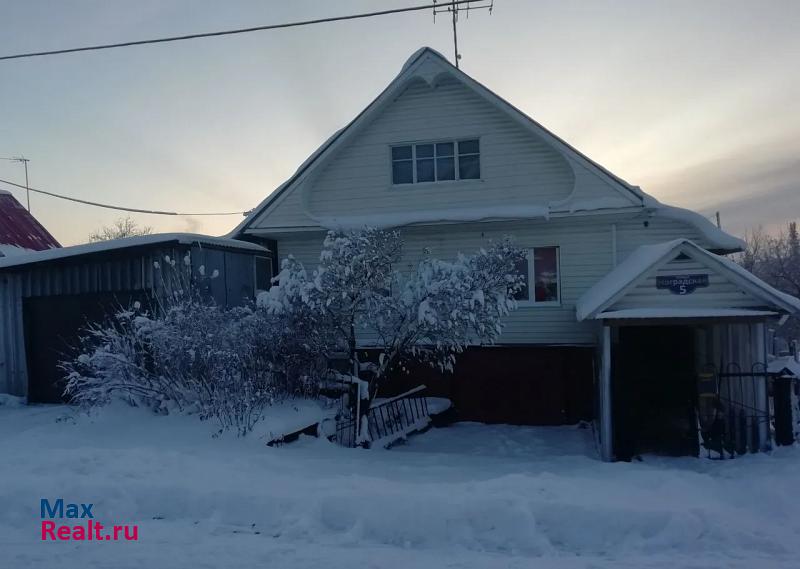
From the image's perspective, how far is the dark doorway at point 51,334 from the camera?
13227mm

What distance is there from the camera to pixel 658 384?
16.1m

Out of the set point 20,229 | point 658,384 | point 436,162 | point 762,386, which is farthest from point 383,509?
point 20,229

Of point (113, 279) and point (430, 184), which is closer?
point (113, 279)

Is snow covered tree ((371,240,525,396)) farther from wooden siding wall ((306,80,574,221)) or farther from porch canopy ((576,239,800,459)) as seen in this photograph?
wooden siding wall ((306,80,574,221))

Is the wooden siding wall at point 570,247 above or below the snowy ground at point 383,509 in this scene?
above

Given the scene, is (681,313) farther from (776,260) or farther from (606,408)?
(776,260)

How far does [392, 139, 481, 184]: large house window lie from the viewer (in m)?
13.9

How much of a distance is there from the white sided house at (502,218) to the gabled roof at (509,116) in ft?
0.09

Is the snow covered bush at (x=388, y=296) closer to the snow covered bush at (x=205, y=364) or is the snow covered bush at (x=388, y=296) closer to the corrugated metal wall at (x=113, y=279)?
the snow covered bush at (x=205, y=364)

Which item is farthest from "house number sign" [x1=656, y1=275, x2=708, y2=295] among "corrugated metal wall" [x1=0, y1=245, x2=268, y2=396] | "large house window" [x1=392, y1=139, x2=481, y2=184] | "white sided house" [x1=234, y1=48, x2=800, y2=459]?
"corrugated metal wall" [x1=0, y1=245, x2=268, y2=396]

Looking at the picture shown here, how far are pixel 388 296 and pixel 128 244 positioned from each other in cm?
553

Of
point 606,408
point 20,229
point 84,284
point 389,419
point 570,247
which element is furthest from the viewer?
point 20,229

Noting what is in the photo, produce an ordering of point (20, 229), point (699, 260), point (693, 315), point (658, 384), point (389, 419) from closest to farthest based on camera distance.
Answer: point (693, 315), point (699, 260), point (389, 419), point (658, 384), point (20, 229)

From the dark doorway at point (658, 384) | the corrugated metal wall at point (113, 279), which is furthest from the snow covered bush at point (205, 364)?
the dark doorway at point (658, 384)
